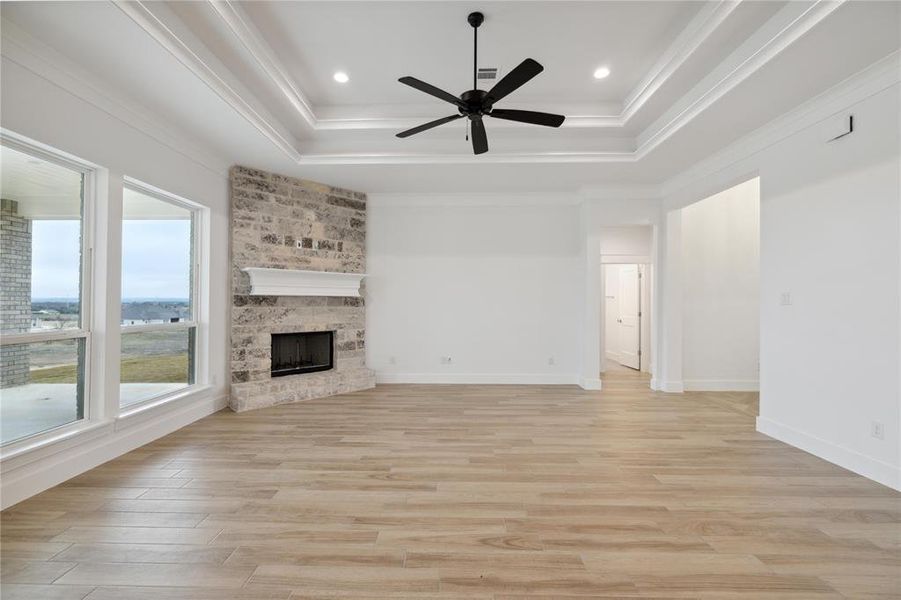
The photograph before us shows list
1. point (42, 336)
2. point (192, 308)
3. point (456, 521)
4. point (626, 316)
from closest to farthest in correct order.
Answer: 1. point (456, 521)
2. point (42, 336)
3. point (192, 308)
4. point (626, 316)

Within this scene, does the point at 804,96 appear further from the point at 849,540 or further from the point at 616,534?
the point at 616,534

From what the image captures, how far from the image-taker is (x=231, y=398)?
14.7 feet

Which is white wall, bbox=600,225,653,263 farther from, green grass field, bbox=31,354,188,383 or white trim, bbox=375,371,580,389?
green grass field, bbox=31,354,188,383

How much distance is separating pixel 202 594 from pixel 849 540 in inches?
122

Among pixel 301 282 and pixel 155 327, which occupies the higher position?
pixel 301 282

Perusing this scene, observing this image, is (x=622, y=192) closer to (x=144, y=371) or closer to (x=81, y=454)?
(x=144, y=371)

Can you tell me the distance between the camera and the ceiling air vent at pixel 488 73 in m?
3.40

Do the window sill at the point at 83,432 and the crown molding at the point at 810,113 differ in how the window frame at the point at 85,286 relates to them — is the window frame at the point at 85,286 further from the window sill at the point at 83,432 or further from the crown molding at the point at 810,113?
the crown molding at the point at 810,113

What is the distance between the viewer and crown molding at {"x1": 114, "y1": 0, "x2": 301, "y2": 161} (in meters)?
2.27

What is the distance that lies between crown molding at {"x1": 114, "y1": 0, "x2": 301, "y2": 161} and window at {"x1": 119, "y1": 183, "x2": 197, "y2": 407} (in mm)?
1155

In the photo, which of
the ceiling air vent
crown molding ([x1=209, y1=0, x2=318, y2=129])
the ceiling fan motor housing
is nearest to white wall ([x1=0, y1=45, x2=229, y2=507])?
crown molding ([x1=209, y1=0, x2=318, y2=129])

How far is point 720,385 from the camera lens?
217 inches

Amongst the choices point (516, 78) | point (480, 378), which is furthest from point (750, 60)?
point (480, 378)

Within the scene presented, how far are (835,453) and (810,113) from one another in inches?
107
